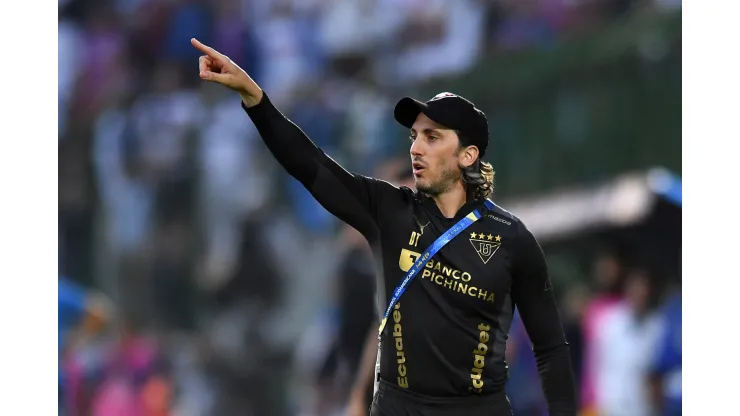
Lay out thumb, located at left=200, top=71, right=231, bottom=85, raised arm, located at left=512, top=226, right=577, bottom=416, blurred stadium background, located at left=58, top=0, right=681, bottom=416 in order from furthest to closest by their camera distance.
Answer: blurred stadium background, located at left=58, top=0, right=681, bottom=416 → raised arm, located at left=512, top=226, right=577, bottom=416 → thumb, located at left=200, top=71, right=231, bottom=85

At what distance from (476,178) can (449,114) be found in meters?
0.25

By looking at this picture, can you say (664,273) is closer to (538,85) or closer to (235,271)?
(538,85)

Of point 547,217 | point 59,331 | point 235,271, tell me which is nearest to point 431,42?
point 547,217

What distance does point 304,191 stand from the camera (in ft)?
26.5

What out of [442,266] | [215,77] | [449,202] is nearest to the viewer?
[215,77]

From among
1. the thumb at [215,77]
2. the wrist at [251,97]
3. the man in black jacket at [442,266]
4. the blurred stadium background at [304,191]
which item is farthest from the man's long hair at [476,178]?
the blurred stadium background at [304,191]

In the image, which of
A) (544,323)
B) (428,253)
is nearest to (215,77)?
(428,253)

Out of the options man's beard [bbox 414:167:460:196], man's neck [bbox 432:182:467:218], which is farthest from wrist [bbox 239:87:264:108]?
man's neck [bbox 432:182:467:218]

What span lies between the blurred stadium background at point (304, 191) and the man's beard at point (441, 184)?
160 inches

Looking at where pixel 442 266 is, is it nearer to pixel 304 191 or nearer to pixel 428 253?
pixel 428 253

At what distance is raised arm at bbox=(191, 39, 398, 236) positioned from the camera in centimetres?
313

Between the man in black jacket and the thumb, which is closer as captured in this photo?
the thumb

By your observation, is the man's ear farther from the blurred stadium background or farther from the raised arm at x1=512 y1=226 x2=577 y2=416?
the blurred stadium background

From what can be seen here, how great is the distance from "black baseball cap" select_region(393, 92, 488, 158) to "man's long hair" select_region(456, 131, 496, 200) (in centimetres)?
4
